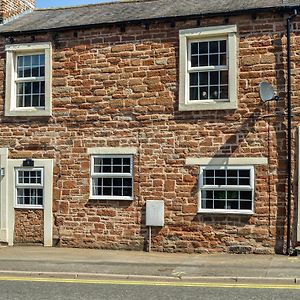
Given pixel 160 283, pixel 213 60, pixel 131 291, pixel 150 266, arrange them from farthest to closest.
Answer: pixel 213 60 < pixel 150 266 < pixel 160 283 < pixel 131 291

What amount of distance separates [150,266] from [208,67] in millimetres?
5341

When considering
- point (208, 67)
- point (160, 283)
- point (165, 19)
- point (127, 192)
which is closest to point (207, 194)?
point (127, 192)

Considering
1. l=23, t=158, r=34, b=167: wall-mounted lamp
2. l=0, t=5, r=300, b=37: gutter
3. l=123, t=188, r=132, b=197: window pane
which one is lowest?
l=123, t=188, r=132, b=197: window pane

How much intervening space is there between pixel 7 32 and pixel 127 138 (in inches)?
Result: 185

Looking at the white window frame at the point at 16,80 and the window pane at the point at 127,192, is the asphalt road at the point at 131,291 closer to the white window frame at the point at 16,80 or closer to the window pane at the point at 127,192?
the window pane at the point at 127,192

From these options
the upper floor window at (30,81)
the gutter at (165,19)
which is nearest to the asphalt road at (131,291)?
the upper floor window at (30,81)

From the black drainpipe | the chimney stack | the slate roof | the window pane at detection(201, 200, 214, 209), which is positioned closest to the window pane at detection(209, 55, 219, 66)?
the slate roof

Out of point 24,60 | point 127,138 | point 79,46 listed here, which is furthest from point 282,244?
point 24,60

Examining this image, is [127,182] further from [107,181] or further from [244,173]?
[244,173]

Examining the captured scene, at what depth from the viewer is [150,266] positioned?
1212cm

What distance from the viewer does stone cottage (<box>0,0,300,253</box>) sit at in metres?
13.8

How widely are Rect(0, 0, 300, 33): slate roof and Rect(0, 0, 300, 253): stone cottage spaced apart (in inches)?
2.9

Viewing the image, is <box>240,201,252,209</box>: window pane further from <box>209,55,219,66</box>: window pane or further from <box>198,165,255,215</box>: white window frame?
<box>209,55,219,66</box>: window pane

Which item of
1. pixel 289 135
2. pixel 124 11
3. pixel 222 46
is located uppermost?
pixel 124 11
